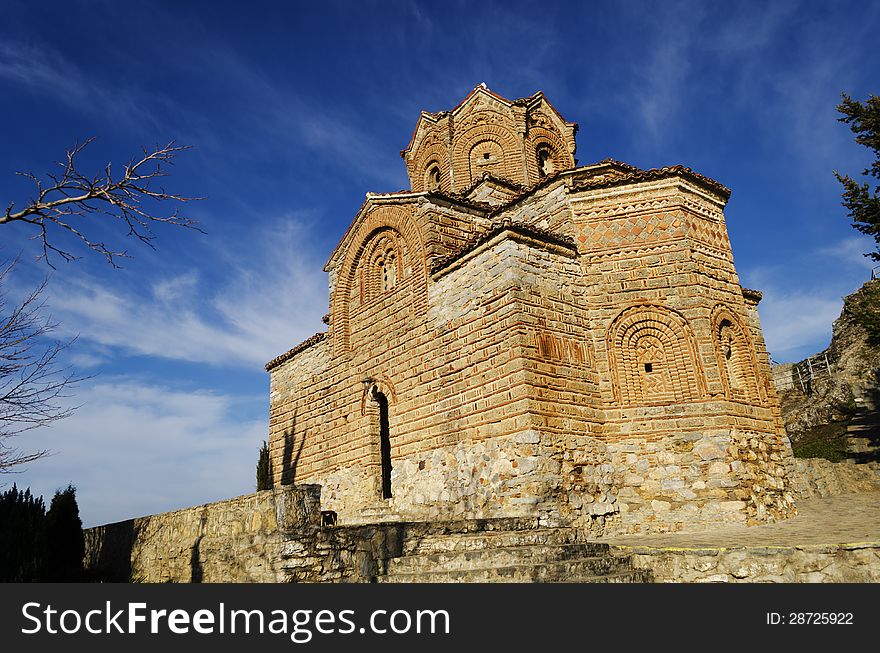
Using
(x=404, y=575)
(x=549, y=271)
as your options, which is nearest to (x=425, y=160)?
(x=549, y=271)

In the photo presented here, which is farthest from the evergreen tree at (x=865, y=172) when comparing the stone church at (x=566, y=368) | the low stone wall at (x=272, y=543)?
the low stone wall at (x=272, y=543)

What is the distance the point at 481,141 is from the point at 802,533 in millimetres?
12578

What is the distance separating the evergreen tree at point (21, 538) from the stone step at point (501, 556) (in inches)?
315

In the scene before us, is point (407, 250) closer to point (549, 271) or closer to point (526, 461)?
point (549, 271)

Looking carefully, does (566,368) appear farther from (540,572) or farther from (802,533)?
(540,572)

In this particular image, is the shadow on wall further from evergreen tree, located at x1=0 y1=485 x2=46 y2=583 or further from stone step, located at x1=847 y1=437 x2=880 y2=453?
stone step, located at x1=847 y1=437 x2=880 y2=453

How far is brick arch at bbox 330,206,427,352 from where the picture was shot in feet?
39.2

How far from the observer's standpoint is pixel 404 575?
6512mm

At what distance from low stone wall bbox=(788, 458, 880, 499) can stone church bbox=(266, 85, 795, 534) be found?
1.25m

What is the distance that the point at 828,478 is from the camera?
12227mm

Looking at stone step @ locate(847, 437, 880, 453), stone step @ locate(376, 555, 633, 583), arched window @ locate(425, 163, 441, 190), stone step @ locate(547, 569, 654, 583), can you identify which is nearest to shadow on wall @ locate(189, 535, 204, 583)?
Answer: stone step @ locate(376, 555, 633, 583)
